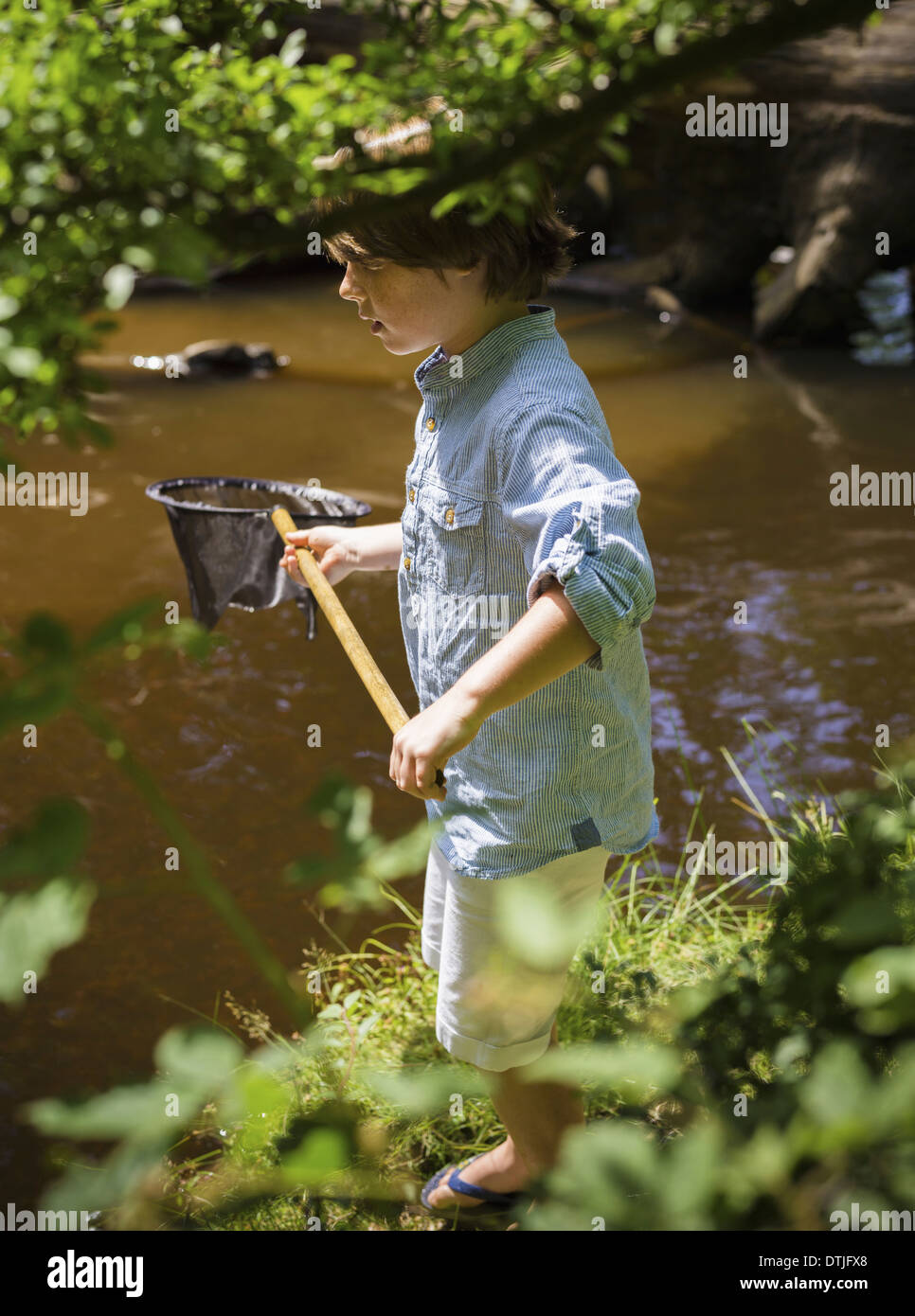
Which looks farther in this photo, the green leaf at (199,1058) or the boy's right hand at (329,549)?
the boy's right hand at (329,549)

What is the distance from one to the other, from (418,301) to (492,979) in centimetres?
94

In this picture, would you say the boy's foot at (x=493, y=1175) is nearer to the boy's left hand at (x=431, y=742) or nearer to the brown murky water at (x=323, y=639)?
the brown murky water at (x=323, y=639)

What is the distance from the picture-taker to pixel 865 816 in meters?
1.12

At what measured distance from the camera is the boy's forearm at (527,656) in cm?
145

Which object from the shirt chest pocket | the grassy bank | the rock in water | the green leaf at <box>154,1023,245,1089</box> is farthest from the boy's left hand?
the rock in water

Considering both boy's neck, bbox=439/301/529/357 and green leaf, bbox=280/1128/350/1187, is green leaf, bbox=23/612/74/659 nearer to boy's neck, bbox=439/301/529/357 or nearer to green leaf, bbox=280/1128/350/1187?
green leaf, bbox=280/1128/350/1187

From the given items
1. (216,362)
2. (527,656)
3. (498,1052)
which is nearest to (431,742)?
(527,656)

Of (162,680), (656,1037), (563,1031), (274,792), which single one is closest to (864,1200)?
(656,1037)

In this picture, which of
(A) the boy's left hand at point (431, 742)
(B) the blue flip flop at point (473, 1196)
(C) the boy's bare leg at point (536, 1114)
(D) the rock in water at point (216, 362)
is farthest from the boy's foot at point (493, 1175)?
(D) the rock in water at point (216, 362)

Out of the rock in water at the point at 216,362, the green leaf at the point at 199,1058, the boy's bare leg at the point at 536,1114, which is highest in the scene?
the rock in water at the point at 216,362

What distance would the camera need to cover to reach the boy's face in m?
1.70

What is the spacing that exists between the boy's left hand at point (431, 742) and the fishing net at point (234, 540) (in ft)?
2.98

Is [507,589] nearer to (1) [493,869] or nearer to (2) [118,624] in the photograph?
(1) [493,869]

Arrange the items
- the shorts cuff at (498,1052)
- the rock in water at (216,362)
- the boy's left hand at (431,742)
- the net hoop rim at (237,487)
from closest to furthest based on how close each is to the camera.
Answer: the boy's left hand at (431,742), the shorts cuff at (498,1052), the net hoop rim at (237,487), the rock in water at (216,362)
